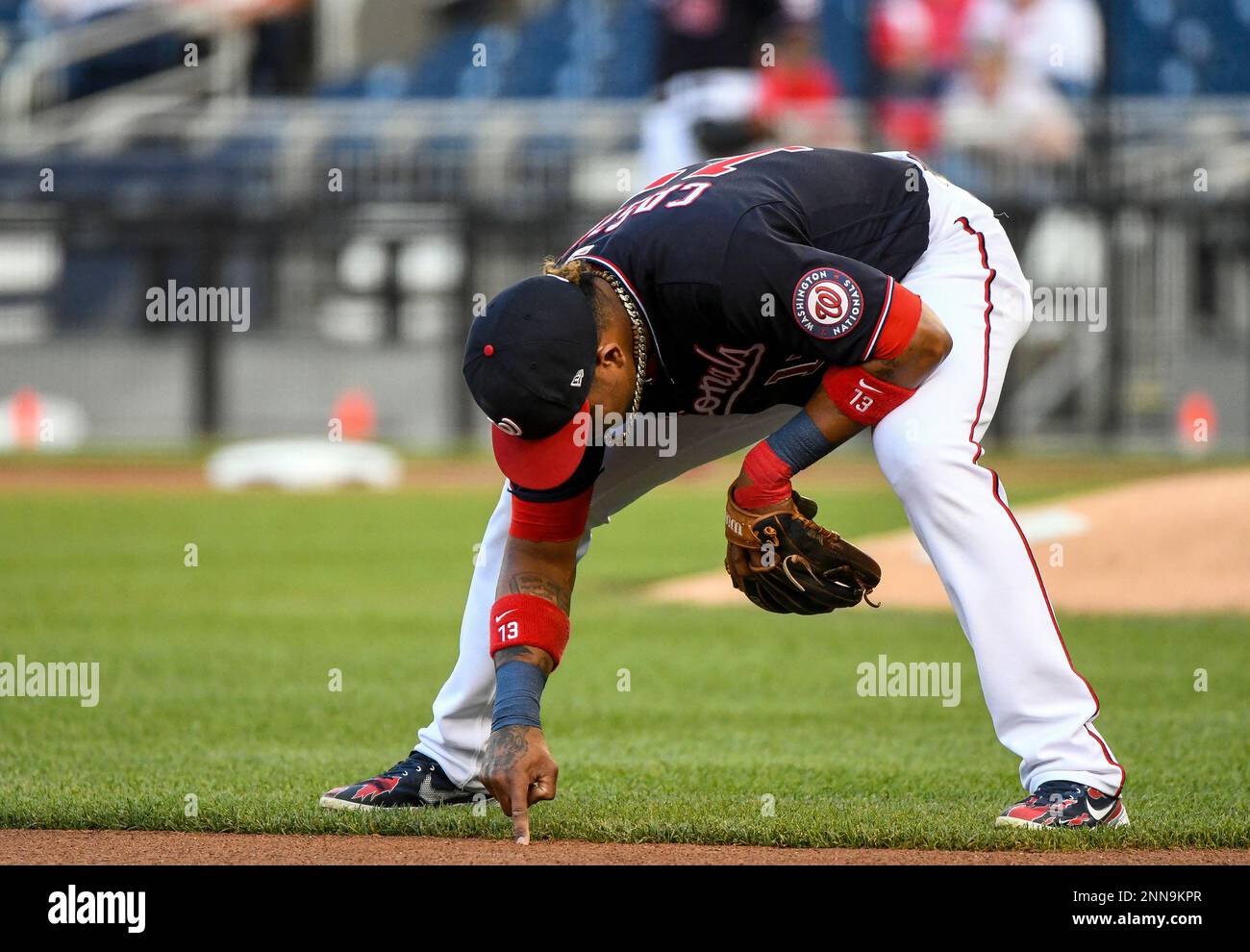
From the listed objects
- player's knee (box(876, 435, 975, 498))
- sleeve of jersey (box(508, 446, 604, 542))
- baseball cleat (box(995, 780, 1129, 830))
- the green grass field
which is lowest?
the green grass field

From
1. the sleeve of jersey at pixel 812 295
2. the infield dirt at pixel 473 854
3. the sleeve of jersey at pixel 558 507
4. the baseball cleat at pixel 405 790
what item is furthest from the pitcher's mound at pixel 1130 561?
the sleeve of jersey at pixel 812 295

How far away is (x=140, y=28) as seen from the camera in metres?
25.1

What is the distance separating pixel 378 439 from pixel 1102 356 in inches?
375

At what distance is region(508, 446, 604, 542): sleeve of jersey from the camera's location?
4.21 metres

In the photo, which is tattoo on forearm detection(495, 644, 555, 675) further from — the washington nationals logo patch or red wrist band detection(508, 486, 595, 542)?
the washington nationals logo patch

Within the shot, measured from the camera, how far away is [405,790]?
480cm

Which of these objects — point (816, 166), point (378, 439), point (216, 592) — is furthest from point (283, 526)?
point (816, 166)

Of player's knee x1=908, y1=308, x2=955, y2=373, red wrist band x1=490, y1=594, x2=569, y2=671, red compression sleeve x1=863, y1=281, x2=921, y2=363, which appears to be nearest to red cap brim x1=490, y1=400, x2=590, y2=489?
red wrist band x1=490, y1=594, x2=569, y2=671

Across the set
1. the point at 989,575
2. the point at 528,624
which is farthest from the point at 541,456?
the point at 989,575

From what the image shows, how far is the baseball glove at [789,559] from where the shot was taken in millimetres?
4031

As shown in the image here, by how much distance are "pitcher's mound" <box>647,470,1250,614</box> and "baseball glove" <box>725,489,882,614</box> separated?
6.23m

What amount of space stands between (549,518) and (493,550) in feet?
1.54

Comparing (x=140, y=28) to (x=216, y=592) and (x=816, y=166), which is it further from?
(x=816, y=166)

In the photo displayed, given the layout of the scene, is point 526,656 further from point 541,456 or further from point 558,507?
point 541,456
